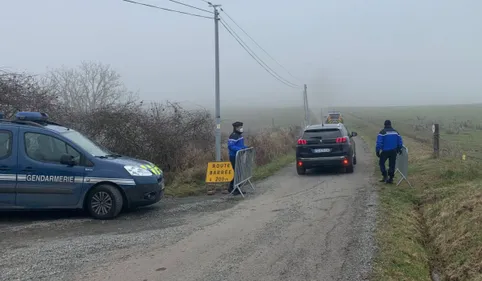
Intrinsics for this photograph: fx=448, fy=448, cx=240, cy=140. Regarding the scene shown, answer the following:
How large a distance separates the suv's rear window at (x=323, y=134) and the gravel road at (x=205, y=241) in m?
4.07

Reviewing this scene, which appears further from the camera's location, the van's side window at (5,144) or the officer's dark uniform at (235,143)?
the officer's dark uniform at (235,143)

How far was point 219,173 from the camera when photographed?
1191 cm

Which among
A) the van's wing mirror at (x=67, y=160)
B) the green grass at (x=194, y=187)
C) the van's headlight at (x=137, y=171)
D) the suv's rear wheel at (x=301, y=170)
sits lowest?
the green grass at (x=194, y=187)

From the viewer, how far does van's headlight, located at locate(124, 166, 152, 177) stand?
8.90 meters

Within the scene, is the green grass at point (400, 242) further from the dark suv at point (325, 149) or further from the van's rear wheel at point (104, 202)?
the van's rear wheel at point (104, 202)

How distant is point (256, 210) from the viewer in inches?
366

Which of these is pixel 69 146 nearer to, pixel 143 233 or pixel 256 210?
pixel 143 233

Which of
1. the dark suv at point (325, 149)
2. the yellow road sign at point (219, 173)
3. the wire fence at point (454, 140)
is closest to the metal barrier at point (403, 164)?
the dark suv at point (325, 149)

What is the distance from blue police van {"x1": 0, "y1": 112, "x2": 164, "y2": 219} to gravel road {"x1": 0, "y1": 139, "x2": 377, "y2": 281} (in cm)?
36

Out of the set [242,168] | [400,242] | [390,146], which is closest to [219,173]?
[242,168]

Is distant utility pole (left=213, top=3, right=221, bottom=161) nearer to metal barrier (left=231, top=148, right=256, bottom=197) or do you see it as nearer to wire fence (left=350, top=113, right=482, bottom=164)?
metal barrier (left=231, top=148, right=256, bottom=197)

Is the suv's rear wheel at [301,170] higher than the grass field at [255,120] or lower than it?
lower

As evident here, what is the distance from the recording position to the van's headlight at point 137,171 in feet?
29.2

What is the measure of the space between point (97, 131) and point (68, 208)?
5382 mm
